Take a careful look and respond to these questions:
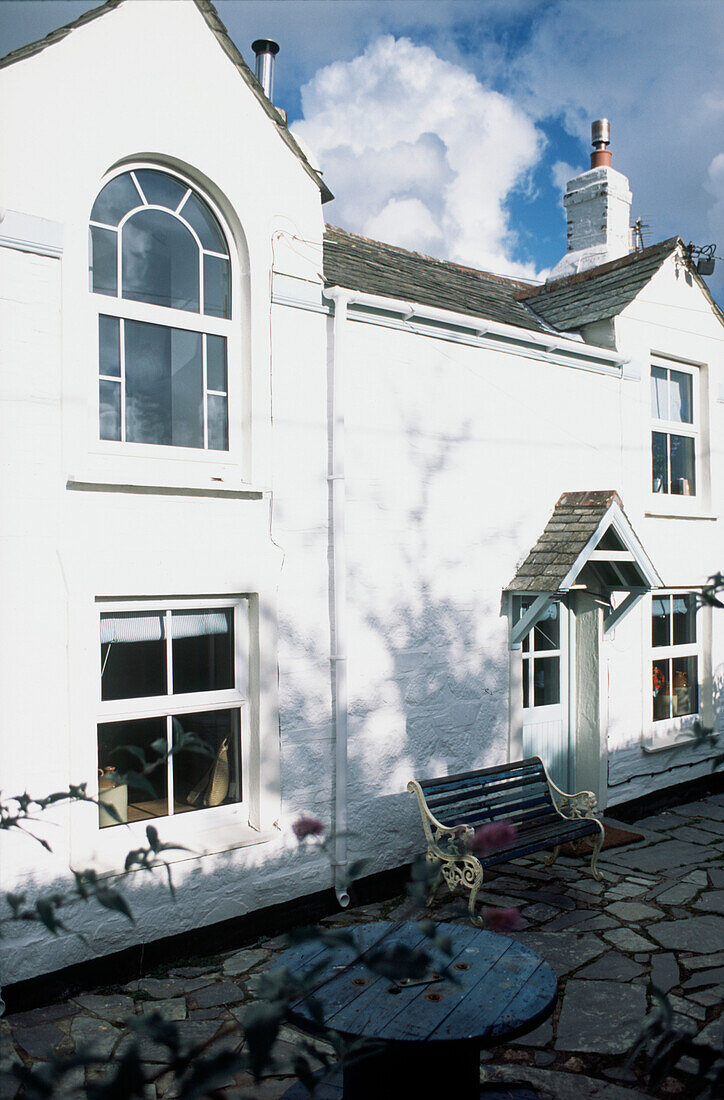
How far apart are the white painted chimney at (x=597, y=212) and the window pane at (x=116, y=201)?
7255 mm

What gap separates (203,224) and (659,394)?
5640mm

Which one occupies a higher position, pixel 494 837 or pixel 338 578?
pixel 338 578

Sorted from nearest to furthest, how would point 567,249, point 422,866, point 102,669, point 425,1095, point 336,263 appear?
point 422,866 < point 425,1095 < point 102,669 < point 336,263 < point 567,249

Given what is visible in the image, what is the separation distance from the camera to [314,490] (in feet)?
20.8

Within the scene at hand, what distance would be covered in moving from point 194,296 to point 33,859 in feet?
12.0

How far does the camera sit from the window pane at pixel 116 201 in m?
5.47

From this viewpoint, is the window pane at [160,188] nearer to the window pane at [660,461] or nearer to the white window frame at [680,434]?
the white window frame at [680,434]

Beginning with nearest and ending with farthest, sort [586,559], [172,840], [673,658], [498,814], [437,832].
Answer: [172,840]
[437,832]
[498,814]
[586,559]
[673,658]

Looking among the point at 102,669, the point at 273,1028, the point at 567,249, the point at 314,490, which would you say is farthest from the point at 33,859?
the point at 567,249

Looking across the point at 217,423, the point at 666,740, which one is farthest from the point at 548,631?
the point at 217,423

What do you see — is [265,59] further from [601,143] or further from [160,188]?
[601,143]

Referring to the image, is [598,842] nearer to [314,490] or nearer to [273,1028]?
[314,490]

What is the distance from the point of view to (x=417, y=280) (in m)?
8.39

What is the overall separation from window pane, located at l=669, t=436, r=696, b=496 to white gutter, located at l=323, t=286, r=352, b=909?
4.81 m
